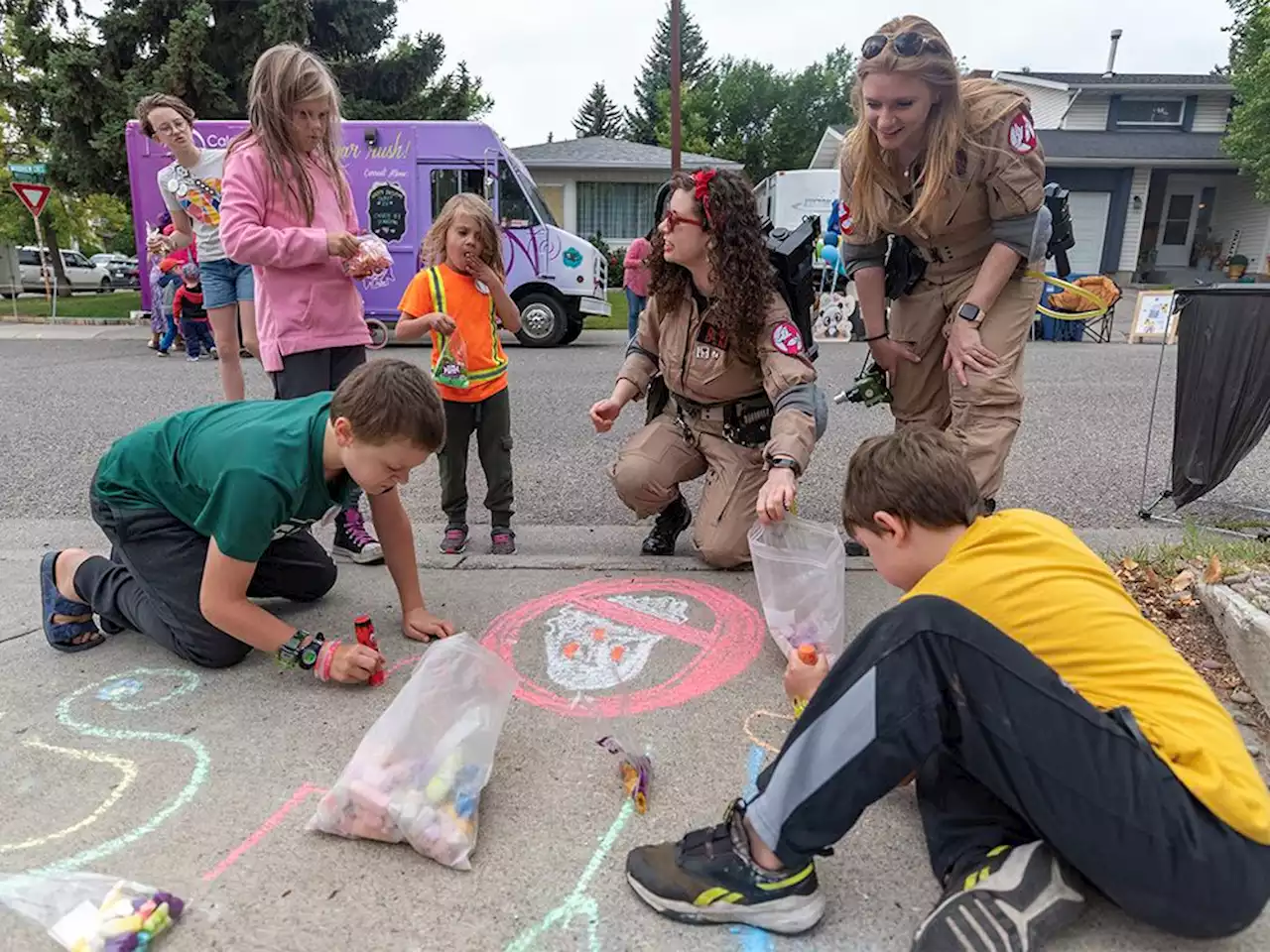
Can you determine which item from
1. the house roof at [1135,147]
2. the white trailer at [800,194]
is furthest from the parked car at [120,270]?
the house roof at [1135,147]

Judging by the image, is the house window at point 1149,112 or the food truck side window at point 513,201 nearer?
the food truck side window at point 513,201

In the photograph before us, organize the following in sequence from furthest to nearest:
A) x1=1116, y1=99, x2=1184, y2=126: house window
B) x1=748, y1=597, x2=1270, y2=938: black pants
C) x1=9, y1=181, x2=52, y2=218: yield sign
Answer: x1=1116, y1=99, x2=1184, y2=126: house window < x1=9, y1=181, x2=52, y2=218: yield sign < x1=748, y1=597, x2=1270, y2=938: black pants

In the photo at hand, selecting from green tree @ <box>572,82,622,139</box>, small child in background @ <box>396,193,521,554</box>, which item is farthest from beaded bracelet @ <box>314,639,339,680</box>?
green tree @ <box>572,82,622,139</box>

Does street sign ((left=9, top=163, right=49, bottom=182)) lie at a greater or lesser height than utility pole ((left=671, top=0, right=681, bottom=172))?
lesser

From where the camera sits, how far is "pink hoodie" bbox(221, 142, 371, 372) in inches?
113

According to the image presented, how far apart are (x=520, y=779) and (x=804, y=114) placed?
1812 inches

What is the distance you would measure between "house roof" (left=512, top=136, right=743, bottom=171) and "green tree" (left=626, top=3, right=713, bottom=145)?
24.9 metres

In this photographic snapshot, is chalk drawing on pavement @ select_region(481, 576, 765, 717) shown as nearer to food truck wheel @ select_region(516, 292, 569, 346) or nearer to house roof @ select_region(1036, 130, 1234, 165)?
food truck wheel @ select_region(516, 292, 569, 346)

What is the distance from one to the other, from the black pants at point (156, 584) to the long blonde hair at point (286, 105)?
1.22 m

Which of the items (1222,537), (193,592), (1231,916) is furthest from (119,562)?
(1222,537)

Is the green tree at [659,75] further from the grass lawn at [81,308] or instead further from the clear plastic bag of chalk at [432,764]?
the clear plastic bag of chalk at [432,764]

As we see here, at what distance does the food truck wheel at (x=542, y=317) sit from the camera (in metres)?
10.8

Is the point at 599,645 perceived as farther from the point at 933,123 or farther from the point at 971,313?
the point at 933,123

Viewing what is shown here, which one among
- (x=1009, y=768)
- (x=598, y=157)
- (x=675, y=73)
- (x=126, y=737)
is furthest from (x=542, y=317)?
(x=598, y=157)
